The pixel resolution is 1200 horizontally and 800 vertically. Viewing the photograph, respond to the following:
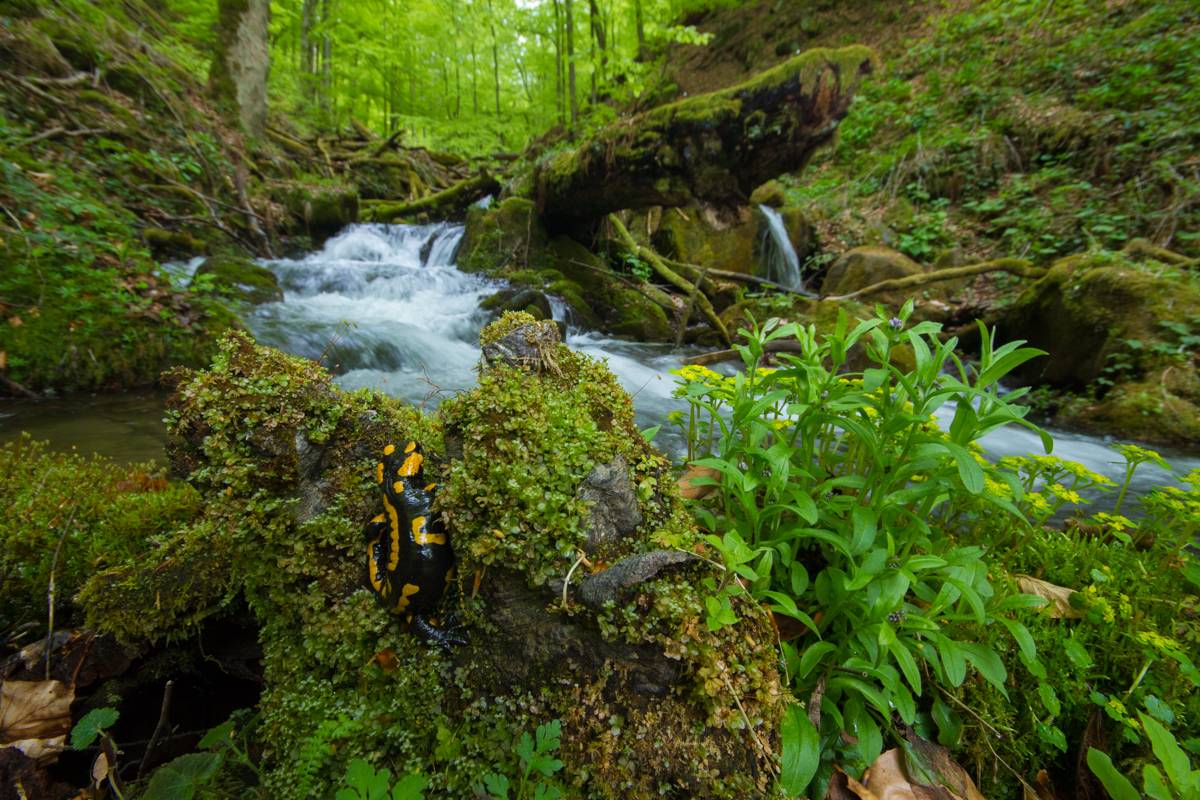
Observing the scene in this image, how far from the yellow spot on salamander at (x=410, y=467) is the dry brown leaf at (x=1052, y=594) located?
275 centimetres

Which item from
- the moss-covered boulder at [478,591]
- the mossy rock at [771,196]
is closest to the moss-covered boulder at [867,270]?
the mossy rock at [771,196]

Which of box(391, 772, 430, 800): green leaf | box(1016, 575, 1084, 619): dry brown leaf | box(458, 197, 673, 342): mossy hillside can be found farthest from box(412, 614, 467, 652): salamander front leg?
box(458, 197, 673, 342): mossy hillside

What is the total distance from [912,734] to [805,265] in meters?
12.4

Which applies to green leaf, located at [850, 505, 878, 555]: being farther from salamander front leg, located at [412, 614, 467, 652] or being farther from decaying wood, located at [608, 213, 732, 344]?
decaying wood, located at [608, 213, 732, 344]

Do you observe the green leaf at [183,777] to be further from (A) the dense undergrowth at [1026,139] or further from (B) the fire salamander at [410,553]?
(A) the dense undergrowth at [1026,139]

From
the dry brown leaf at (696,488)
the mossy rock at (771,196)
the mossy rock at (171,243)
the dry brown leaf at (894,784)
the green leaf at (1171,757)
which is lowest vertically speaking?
the dry brown leaf at (894,784)

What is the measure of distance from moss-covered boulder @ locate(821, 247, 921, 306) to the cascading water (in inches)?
45.2

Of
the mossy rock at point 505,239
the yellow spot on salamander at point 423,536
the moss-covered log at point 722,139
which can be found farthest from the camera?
the mossy rock at point 505,239

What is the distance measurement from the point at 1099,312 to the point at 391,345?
9828mm

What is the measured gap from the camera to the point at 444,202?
13945 mm

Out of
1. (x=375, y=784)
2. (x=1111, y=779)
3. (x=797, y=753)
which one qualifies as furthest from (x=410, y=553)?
(x=1111, y=779)

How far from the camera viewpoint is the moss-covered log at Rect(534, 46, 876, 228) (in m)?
7.81

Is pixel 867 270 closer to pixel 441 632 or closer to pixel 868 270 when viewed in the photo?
pixel 868 270

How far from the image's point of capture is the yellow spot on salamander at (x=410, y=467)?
6.87ft
